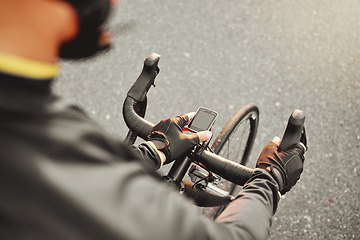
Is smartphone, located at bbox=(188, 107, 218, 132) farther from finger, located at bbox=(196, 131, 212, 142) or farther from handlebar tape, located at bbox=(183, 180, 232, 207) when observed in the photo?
handlebar tape, located at bbox=(183, 180, 232, 207)

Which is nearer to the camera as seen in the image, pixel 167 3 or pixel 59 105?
pixel 59 105

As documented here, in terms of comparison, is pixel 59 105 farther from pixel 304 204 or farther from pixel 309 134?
pixel 309 134

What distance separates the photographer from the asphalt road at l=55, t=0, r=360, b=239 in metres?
2.35

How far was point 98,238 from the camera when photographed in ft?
1.76

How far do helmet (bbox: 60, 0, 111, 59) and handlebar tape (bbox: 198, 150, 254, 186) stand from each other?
0.71 meters

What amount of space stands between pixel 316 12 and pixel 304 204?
187 cm

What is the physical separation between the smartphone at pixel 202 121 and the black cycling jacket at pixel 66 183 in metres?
0.74

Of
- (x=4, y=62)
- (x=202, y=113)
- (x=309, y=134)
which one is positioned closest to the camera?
(x=4, y=62)

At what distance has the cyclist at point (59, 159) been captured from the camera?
1.67 feet

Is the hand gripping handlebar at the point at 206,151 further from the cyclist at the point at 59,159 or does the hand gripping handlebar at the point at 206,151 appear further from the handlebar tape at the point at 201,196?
A: the cyclist at the point at 59,159

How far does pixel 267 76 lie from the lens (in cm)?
281

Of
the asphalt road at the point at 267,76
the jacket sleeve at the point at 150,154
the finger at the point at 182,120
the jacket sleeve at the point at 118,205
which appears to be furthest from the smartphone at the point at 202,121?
the asphalt road at the point at 267,76

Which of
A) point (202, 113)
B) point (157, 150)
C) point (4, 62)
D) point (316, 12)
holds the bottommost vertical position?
point (157, 150)

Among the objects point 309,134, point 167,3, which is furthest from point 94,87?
point 309,134
